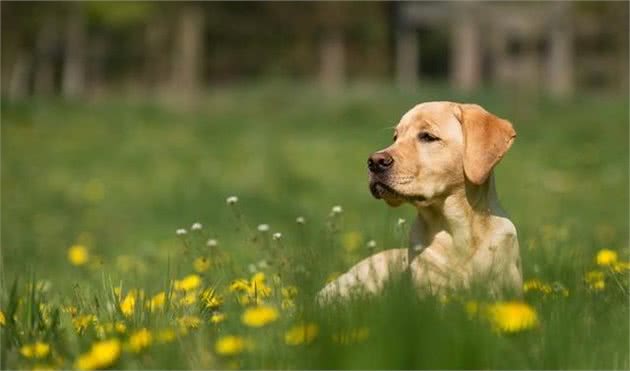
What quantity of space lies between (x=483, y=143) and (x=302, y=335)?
174 cm

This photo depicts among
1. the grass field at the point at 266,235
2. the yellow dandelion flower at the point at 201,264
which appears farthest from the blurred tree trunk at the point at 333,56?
the yellow dandelion flower at the point at 201,264

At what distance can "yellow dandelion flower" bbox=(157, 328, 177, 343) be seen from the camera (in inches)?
105

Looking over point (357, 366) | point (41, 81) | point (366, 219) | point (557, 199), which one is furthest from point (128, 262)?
point (41, 81)

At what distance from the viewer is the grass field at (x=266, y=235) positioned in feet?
8.70

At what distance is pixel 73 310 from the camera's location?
345cm

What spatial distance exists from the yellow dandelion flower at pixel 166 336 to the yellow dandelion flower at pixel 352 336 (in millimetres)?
470

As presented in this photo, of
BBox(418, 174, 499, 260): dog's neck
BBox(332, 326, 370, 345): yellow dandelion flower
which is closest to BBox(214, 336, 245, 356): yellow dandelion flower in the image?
BBox(332, 326, 370, 345): yellow dandelion flower

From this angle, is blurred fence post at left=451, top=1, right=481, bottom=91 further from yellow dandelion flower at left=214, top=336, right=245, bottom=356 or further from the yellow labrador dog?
yellow dandelion flower at left=214, top=336, right=245, bottom=356

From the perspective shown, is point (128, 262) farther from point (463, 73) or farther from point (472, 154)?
point (463, 73)

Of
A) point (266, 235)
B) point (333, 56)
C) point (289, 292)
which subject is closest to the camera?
point (289, 292)

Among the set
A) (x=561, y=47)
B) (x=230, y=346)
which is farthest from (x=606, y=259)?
(x=561, y=47)

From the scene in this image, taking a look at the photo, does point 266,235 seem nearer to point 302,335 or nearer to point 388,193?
point 388,193

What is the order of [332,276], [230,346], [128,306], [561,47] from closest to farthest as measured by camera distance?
[230,346] → [128,306] → [332,276] → [561,47]

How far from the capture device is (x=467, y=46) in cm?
2808
